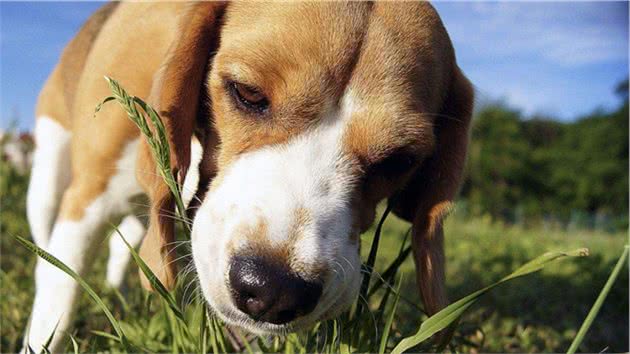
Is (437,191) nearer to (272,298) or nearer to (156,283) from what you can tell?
(272,298)

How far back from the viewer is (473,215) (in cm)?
1461

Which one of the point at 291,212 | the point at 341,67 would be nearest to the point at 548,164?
the point at 341,67

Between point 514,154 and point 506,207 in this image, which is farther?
point 514,154

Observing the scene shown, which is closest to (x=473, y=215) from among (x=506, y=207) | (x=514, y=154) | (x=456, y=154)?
(x=456, y=154)

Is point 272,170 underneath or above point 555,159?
above

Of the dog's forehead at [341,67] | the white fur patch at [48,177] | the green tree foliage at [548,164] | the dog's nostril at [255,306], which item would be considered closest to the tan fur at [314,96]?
the dog's forehead at [341,67]

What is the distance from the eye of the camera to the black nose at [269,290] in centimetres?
201

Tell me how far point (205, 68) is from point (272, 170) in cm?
76

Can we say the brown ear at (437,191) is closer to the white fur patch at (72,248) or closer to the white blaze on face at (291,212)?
the white blaze on face at (291,212)

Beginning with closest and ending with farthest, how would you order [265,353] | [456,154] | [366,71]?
[366,71]
[265,353]
[456,154]

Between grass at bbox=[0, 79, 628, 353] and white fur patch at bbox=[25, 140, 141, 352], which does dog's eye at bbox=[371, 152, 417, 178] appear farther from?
white fur patch at bbox=[25, 140, 141, 352]

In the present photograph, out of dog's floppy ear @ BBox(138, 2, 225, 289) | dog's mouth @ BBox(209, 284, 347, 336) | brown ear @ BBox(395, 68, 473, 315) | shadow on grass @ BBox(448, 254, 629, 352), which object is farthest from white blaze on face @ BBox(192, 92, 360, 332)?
shadow on grass @ BBox(448, 254, 629, 352)

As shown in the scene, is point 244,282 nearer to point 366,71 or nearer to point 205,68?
point 366,71

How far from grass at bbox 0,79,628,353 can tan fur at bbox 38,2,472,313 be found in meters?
0.26
